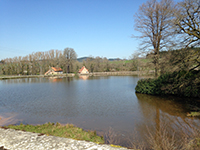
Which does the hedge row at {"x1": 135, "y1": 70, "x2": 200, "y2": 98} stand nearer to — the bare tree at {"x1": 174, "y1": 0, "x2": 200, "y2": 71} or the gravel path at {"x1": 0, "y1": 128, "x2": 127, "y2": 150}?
the bare tree at {"x1": 174, "y1": 0, "x2": 200, "y2": 71}

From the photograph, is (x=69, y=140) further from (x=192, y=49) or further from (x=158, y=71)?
(x=158, y=71)

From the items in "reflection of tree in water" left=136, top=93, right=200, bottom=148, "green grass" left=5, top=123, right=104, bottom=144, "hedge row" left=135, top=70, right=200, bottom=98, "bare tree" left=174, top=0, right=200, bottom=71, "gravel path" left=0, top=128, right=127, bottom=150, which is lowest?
"reflection of tree in water" left=136, top=93, right=200, bottom=148

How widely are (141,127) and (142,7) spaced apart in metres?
14.4

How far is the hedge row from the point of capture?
40.4 ft

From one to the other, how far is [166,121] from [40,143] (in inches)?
274

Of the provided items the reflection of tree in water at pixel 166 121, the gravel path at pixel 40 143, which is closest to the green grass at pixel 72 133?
the gravel path at pixel 40 143

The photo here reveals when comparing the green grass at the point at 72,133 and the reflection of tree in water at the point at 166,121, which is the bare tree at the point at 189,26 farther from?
the green grass at the point at 72,133

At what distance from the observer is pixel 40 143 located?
4984 mm

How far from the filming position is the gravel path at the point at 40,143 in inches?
186

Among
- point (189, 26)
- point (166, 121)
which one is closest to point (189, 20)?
point (189, 26)

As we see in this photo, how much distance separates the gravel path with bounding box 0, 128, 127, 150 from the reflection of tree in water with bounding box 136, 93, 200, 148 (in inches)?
113

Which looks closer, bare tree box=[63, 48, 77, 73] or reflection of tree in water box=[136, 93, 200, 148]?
reflection of tree in water box=[136, 93, 200, 148]

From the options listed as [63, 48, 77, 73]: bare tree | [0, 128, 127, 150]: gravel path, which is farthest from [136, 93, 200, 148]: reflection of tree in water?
[63, 48, 77, 73]: bare tree

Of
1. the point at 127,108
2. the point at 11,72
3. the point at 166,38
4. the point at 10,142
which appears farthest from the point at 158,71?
the point at 11,72
